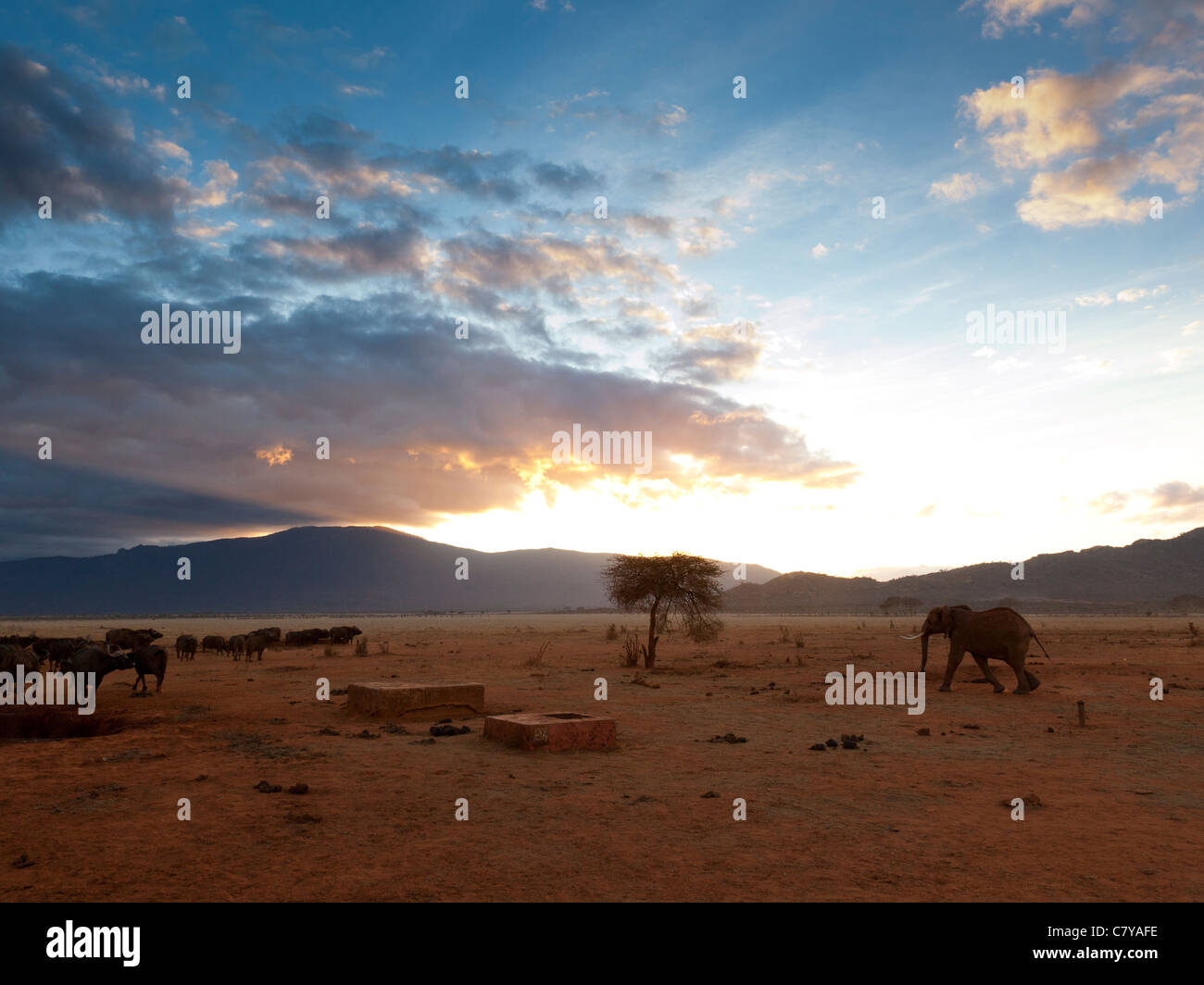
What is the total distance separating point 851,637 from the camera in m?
43.3

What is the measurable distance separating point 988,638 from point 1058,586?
122960 mm

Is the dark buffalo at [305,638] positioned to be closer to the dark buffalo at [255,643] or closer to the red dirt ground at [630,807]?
the dark buffalo at [255,643]

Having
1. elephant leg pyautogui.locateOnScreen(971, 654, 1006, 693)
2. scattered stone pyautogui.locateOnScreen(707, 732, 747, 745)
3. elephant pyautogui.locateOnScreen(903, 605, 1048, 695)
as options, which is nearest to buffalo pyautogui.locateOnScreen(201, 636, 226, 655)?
scattered stone pyautogui.locateOnScreen(707, 732, 747, 745)

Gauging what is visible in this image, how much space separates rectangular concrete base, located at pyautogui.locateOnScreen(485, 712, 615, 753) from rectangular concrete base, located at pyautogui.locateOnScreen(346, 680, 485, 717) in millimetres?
3652

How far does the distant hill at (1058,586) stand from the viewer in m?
115

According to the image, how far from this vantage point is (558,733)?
1210cm

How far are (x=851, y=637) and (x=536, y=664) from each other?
2254 centimetres

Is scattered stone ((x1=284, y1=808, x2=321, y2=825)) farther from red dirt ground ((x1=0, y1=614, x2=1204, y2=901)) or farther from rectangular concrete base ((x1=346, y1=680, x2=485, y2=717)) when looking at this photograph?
rectangular concrete base ((x1=346, y1=680, x2=485, y2=717))

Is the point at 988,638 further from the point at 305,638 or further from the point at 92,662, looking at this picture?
the point at 305,638

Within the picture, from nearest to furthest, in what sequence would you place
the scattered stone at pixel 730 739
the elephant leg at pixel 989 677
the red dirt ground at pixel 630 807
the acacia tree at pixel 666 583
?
1. the red dirt ground at pixel 630 807
2. the scattered stone at pixel 730 739
3. the elephant leg at pixel 989 677
4. the acacia tree at pixel 666 583

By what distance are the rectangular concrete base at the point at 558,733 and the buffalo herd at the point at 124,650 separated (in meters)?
10.9

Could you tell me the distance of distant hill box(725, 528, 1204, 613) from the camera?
378 ft

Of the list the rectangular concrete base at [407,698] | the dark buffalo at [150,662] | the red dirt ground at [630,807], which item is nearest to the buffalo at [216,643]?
the dark buffalo at [150,662]
